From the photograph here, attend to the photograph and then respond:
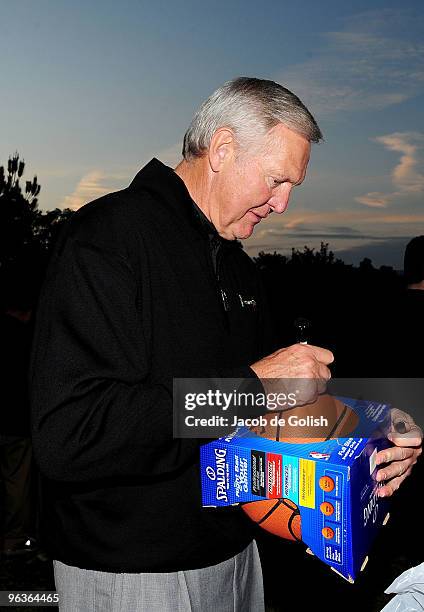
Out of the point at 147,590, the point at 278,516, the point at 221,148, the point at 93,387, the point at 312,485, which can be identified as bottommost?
the point at 147,590

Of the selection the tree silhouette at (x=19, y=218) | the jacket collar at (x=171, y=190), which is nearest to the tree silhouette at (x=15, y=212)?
the tree silhouette at (x=19, y=218)

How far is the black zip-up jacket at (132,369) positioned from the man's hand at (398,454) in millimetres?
396

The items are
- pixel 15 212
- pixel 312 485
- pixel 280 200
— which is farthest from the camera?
pixel 15 212

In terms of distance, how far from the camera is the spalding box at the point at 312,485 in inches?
55.0

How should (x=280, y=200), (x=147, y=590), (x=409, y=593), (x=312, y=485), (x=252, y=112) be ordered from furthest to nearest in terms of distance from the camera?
(x=280, y=200) → (x=252, y=112) → (x=147, y=590) → (x=409, y=593) → (x=312, y=485)

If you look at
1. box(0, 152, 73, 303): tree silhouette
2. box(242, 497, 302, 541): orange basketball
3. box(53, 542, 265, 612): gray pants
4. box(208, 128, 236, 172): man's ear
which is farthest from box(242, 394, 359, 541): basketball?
box(0, 152, 73, 303): tree silhouette

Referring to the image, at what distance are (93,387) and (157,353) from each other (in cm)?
25

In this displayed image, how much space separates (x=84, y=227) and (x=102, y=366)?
0.34 meters

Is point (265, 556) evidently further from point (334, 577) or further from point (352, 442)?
point (352, 442)

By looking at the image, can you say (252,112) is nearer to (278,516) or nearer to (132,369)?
(132,369)

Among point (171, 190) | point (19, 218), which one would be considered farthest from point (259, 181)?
point (19, 218)

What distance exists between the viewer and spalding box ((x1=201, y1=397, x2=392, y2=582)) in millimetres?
1397

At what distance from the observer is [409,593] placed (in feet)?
5.11

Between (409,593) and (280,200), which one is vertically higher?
(280,200)
